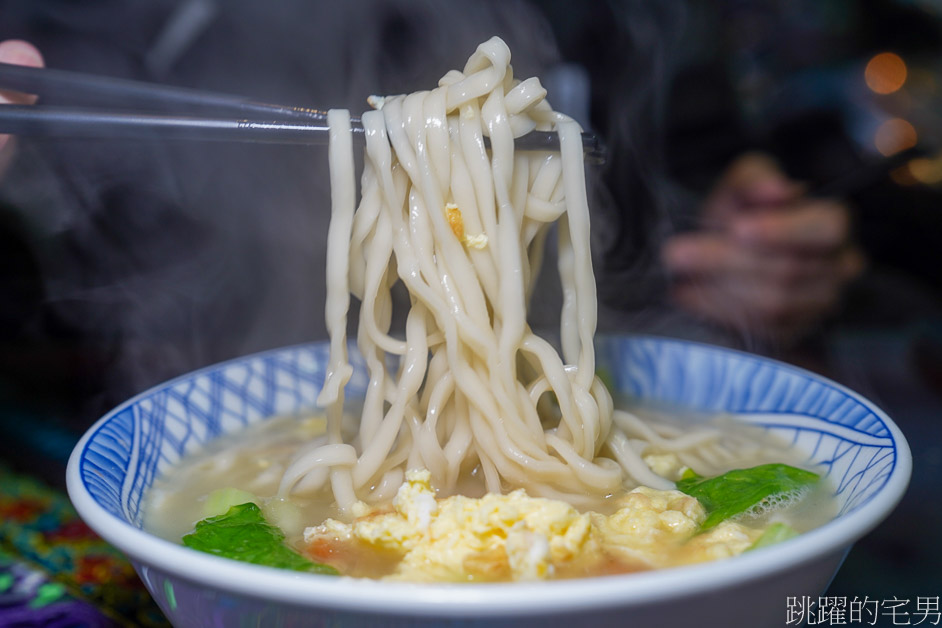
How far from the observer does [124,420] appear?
170 centimetres

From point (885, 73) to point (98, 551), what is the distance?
14.6 ft

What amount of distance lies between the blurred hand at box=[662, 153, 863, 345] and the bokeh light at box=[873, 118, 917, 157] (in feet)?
1.77

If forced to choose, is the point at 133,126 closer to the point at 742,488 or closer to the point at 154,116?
the point at 154,116

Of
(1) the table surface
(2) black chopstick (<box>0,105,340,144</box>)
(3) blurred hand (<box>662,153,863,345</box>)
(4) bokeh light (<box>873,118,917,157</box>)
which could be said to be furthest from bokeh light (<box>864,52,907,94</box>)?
(2) black chopstick (<box>0,105,340,144</box>)

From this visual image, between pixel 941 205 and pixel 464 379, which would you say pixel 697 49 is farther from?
pixel 464 379

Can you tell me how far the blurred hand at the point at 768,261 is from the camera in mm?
3561

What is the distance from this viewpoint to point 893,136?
12.8ft

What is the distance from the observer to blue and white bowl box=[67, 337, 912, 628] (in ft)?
2.77

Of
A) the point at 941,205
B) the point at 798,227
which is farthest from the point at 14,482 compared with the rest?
the point at 941,205

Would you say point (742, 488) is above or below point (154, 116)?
below

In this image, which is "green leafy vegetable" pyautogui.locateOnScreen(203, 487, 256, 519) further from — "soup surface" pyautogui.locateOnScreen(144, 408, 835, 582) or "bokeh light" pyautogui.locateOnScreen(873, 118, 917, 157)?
"bokeh light" pyautogui.locateOnScreen(873, 118, 917, 157)

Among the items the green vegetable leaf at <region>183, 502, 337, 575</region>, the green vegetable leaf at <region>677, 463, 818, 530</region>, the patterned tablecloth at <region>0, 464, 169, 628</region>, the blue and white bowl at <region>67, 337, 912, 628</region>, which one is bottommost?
the patterned tablecloth at <region>0, 464, 169, 628</region>

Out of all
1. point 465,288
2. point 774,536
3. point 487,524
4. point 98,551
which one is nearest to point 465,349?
point 465,288

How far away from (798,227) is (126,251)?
3.64 meters
